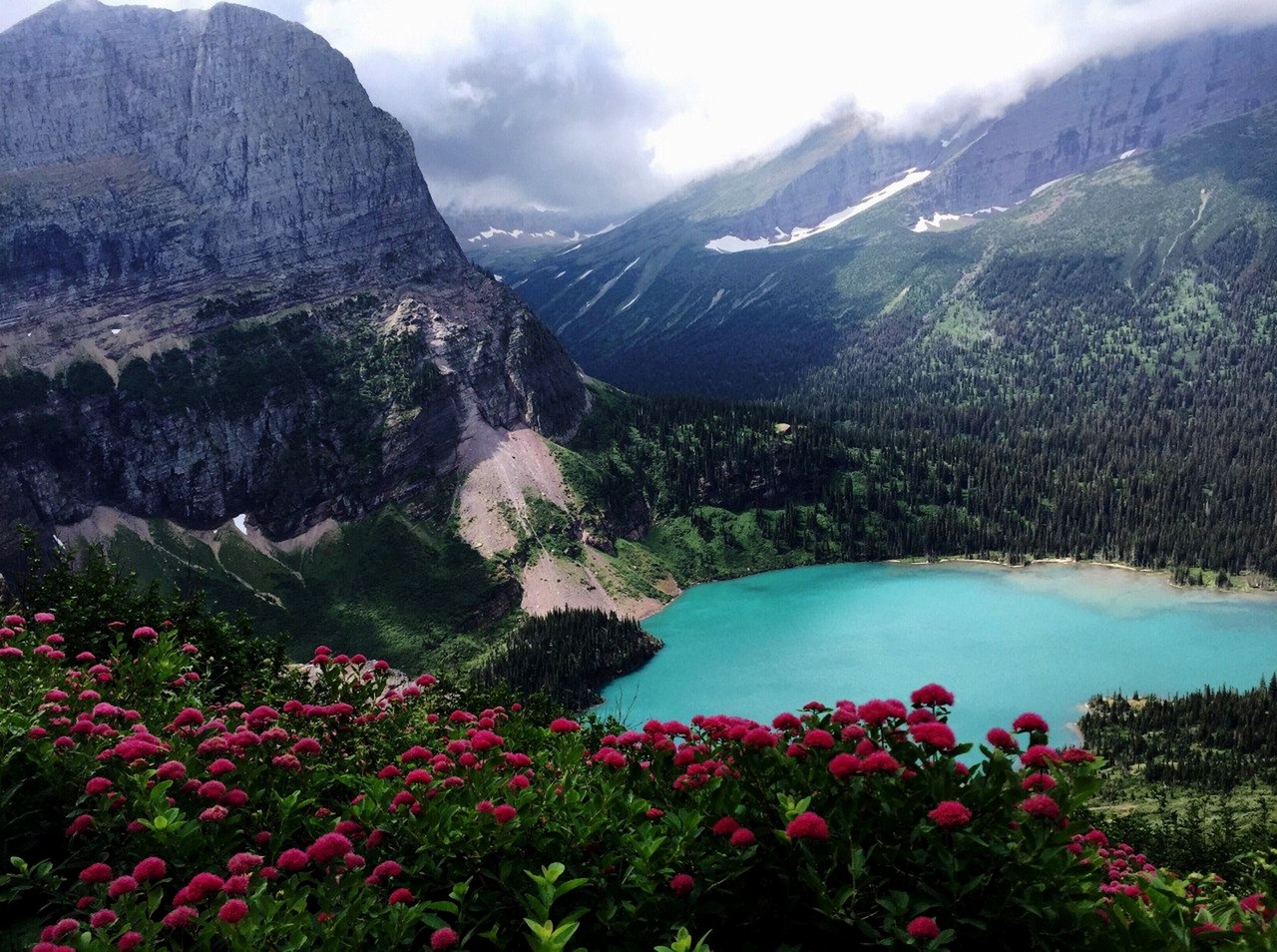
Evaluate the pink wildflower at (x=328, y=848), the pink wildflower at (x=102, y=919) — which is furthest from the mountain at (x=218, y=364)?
the pink wildflower at (x=102, y=919)

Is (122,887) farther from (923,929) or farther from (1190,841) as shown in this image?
(1190,841)

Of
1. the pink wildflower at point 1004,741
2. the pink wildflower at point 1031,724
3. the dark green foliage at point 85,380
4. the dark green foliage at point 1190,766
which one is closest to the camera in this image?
the pink wildflower at point 1004,741

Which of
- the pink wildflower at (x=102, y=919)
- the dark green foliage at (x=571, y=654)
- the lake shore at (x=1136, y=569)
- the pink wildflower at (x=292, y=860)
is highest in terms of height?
the pink wildflower at (x=102, y=919)

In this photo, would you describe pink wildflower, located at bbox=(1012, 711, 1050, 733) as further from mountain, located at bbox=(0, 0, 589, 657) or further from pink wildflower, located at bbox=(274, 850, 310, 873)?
mountain, located at bbox=(0, 0, 589, 657)

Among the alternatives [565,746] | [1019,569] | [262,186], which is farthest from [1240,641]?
[262,186]

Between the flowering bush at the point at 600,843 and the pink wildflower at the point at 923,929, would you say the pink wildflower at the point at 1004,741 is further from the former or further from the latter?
the pink wildflower at the point at 923,929

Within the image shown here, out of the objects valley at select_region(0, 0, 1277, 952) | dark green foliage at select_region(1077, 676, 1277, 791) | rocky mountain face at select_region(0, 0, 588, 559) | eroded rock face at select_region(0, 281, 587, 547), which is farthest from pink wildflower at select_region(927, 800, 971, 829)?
eroded rock face at select_region(0, 281, 587, 547)
